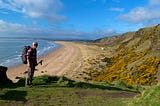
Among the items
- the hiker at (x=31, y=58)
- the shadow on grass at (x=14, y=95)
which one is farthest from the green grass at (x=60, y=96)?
the hiker at (x=31, y=58)

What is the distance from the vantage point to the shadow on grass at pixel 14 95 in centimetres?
1186

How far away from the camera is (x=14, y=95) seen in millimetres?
12391

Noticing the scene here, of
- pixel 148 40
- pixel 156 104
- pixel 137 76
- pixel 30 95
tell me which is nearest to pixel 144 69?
pixel 137 76

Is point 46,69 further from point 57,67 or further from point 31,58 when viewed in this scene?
point 31,58

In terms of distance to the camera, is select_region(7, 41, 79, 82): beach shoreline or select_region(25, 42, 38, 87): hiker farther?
select_region(7, 41, 79, 82): beach shoreline

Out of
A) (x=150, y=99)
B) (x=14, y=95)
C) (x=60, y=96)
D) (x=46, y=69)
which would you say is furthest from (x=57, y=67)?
(x=150, y=99)

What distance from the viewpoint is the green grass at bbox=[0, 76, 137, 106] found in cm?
1173

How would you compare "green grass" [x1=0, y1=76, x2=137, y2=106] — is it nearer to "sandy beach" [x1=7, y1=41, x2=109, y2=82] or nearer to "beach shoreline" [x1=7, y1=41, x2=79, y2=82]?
"sandy beach" [x1=7, y1=41, x2=109, y2=82]

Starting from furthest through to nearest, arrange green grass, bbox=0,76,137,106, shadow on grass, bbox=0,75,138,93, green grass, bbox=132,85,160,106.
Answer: shadow on grass, bbox=0,75,138,93 → green grass, bbox=0,76,137,106 → green grass, bbox=132,85,160,106

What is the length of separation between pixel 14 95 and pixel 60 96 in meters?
1.81

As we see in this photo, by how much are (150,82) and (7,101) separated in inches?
668

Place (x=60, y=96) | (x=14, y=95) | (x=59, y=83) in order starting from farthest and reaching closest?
(x=59, y=83) < (x=60, y=96) < (x=14, y=95)

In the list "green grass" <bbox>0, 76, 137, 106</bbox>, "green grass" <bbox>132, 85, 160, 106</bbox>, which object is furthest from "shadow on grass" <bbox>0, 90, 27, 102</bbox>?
"green grass" <bbox>132, 85, 160, 106</bbox>

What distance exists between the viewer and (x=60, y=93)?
1355cm
